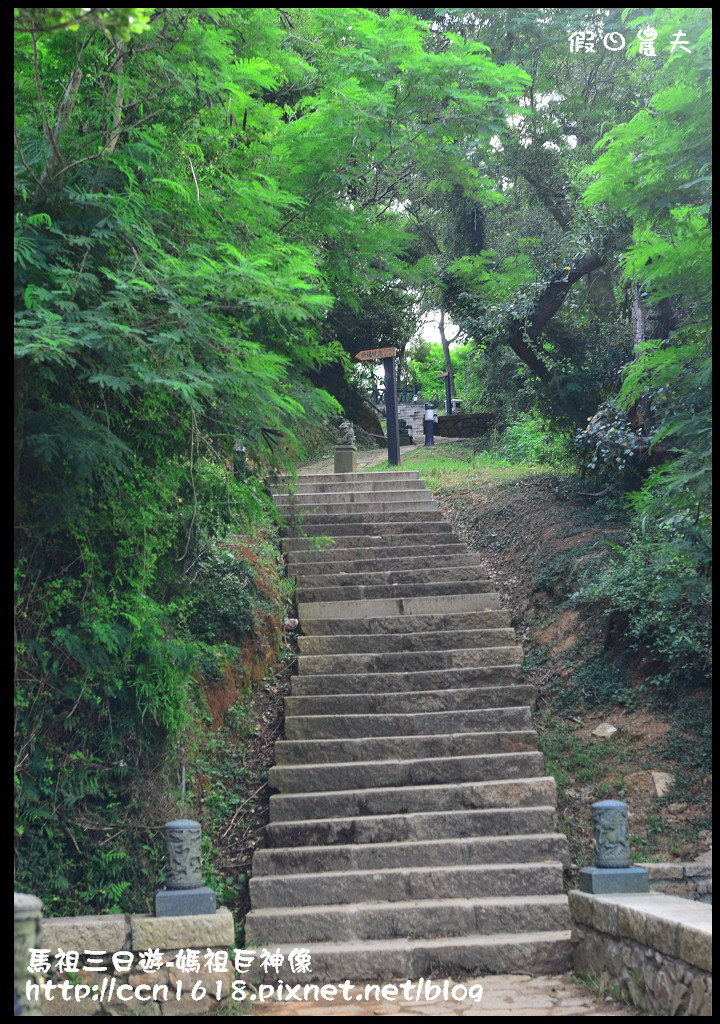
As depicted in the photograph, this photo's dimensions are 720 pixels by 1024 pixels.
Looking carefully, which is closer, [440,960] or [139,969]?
[139,969]

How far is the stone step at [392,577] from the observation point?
10289 mm

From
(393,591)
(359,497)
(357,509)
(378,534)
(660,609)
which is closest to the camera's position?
(660,609)

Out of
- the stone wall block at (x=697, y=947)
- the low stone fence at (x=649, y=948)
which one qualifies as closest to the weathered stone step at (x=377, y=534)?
the low stone fence at (x=649, y=948)

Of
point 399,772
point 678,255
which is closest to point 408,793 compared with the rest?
point 399,772

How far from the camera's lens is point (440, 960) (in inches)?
238

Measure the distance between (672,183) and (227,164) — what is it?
3.25 meters

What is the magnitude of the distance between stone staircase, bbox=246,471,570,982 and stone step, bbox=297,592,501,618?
0.6 inches

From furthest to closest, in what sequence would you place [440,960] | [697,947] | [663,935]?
1. [440,960]
2. [663,935]
3. [697,947]

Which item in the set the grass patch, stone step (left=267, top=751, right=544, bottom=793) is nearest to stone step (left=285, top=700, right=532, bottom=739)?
stone step (left=267, top=751, right=544, bottom=793)

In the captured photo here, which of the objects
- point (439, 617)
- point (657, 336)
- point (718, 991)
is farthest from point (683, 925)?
point (657, 336)

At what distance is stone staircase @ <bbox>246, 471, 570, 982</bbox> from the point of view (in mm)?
6328

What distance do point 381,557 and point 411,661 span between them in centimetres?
218

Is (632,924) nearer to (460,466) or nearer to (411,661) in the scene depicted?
(411,661)

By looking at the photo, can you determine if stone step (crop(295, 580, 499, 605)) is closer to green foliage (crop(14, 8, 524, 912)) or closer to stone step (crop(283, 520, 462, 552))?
stone step (crop(283, 520, 462, 552))
